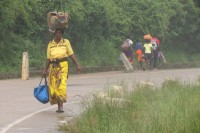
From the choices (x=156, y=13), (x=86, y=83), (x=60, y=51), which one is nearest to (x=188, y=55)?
(x=156, y=13)

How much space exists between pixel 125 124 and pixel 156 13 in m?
30.4

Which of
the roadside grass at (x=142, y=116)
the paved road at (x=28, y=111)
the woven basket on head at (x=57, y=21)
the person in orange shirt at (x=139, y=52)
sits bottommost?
the paved road at (x=28, y=111)

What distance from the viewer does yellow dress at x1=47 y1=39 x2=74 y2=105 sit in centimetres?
1434

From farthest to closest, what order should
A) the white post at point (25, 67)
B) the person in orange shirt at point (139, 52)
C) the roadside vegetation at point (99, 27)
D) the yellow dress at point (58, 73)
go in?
1. the person in orange shirt at point (139, 52)
2. the roadside vegetation at point (99, 27)
3. the white post at point (25, 67)
4. the yellow dress at point (58, 73)

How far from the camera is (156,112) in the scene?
10.9m

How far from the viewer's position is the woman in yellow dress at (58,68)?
1435 cm

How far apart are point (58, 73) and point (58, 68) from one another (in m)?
0.12

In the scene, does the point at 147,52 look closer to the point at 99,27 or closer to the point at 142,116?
the point at 99,27

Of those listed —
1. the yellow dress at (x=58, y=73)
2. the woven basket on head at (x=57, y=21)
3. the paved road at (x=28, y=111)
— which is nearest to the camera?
the paved road at (x=28, y=111)

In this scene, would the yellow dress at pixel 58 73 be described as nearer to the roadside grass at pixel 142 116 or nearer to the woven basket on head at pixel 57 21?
the woven basket on head at pixel 57 21

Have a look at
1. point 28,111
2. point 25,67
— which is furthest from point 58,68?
point 25,67

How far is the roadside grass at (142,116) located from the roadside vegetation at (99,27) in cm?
1508

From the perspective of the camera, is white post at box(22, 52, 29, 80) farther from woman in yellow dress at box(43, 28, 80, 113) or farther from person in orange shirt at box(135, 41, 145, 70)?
woman in yellow dress at box(43, 28, 80, 113)

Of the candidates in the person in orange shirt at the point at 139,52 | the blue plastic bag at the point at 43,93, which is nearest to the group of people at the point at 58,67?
the blue plastic bag at the point at 43,93
